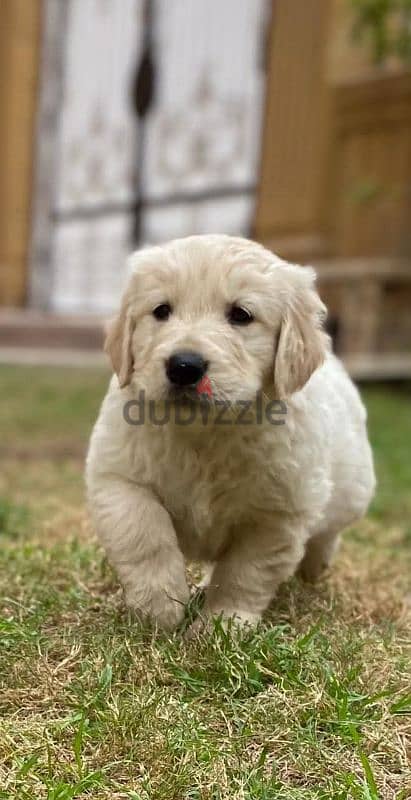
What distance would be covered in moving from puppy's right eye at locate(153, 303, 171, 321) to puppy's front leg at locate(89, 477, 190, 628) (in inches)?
17.6

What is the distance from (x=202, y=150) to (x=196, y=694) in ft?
29.9

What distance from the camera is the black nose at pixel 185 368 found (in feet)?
6.68

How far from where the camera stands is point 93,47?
36.5ft

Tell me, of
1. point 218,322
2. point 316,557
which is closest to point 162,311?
point 218,322

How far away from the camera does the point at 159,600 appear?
2.24 meters

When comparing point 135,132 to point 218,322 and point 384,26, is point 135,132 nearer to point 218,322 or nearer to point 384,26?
point 384,26

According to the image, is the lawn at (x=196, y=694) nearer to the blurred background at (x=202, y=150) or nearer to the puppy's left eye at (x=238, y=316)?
the puppy's left eye at (x=238, y=316)

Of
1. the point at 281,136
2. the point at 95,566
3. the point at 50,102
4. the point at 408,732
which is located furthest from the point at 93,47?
the point at 408,732

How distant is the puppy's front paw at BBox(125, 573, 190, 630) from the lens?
88.4 inches

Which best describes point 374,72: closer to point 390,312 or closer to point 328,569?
point 390,312

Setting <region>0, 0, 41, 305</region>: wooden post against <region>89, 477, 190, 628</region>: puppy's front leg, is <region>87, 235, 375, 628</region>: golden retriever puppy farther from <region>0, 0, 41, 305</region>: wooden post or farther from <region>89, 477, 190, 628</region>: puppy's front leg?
<region>0, 0, 41, 305</region>: wooden post

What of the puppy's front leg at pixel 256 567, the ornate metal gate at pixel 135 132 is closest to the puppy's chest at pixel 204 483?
the puppy's front leg at pixel 256 567

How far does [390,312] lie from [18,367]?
4.36 metres

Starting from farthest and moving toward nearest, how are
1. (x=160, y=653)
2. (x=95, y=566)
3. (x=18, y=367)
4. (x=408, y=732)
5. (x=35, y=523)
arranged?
1. (x=18, y=367)
2. (x=35, y=523)
3. (x=95, y=566)
4. (x=160, y=653)
5. (x=408, y=732)
